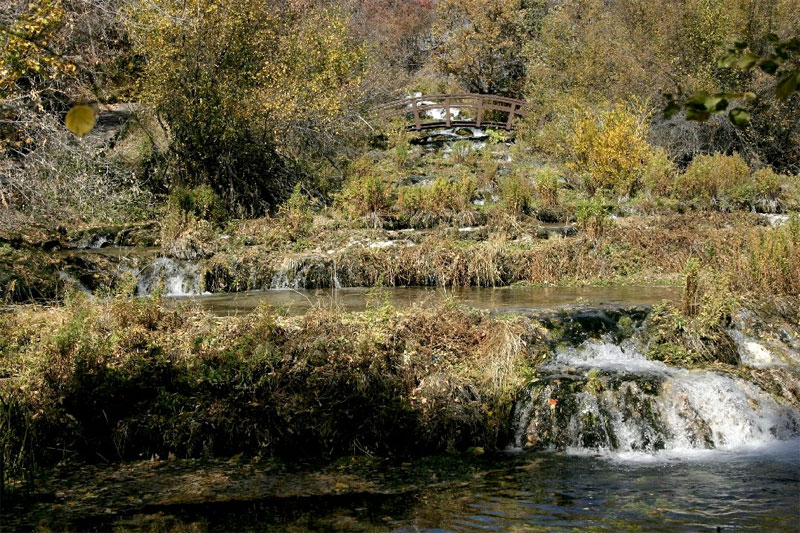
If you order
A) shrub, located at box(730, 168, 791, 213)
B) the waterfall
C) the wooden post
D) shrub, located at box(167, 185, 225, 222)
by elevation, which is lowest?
the waterfall

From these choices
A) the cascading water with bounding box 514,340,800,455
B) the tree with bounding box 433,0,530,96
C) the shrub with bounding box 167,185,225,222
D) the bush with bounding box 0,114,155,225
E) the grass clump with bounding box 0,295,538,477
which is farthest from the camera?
the tree with bounding box 433,0,530,96

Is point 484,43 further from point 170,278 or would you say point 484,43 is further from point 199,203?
point 170,278

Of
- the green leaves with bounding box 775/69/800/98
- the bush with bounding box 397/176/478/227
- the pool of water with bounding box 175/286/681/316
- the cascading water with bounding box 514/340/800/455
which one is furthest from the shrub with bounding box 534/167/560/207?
the green leaves with bounding box 775/69/800/98

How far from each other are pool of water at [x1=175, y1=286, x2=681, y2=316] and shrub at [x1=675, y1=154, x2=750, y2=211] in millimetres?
7656

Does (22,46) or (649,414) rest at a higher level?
(22,46)

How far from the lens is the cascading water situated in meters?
7.38

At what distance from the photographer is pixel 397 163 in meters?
25.8

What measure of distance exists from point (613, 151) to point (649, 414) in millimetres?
14325

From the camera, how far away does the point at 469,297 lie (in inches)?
489

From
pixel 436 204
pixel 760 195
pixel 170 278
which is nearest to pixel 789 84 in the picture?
pixel 170 278

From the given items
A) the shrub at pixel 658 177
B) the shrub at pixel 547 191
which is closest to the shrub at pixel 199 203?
the shrub at pixel 547 191

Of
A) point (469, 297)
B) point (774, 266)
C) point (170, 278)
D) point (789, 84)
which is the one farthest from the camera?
point (170, 278)

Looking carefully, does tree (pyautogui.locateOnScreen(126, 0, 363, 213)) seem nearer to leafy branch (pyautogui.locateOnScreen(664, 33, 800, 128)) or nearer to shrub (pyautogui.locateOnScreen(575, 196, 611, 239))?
shrub (pyautogui.locateOnScreen(575, 196, 611, 239))

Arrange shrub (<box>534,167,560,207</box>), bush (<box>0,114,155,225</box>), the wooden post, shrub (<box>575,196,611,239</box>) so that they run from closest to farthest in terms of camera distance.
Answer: bush (<box>0,114,155,225</box>), shrub (<box>575,196,611,239</box>), shrub (<box>534,167,560,207</box>), the wooden post
